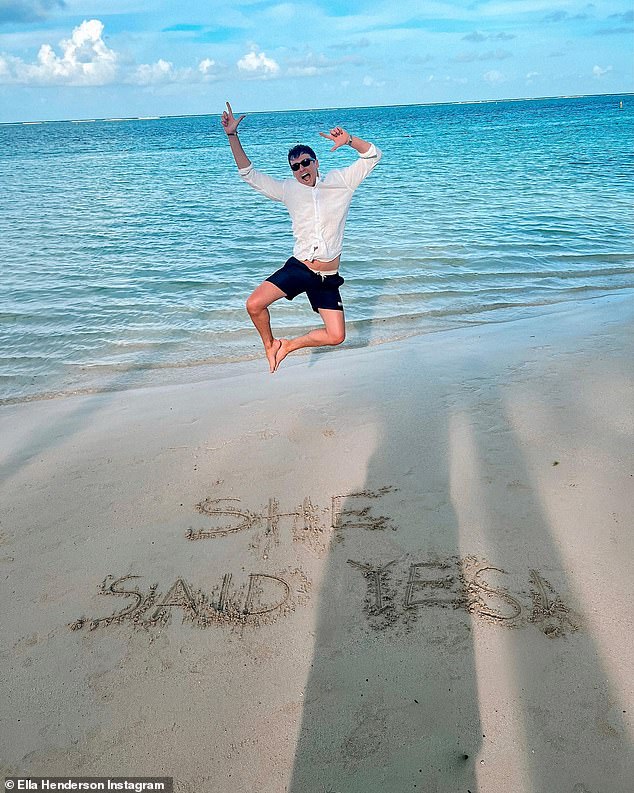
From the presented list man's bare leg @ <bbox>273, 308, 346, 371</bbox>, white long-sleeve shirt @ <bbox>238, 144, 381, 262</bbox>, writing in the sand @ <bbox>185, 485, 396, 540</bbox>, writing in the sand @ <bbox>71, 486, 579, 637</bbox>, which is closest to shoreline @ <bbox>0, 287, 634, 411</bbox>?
man's bare leg @ <bbox>273, 308, 346, 371</bbox>

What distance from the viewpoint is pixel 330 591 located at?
3.63 meters

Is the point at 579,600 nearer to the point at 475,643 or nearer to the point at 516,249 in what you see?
the point at 475,643

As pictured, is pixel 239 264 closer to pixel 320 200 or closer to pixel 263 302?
pixel 263 302

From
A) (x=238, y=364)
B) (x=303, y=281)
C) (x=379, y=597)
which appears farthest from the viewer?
(x=238, y=364)

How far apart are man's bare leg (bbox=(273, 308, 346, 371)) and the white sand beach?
544mm

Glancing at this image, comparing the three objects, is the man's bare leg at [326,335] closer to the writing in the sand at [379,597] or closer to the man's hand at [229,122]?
the man's hand at [229,122]

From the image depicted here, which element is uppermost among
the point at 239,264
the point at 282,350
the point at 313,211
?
the point at 313,211

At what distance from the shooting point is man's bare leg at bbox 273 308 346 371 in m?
5.70

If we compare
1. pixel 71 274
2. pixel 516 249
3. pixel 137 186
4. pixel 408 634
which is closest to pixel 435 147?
pixel 137 186

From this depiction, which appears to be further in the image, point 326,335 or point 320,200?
point 326,335

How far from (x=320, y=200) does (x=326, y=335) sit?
46.7 inches

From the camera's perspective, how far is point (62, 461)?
5.24 m

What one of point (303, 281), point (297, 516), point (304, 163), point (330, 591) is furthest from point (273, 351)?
point (330, 591)

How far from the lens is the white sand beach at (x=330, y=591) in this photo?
108 inches
